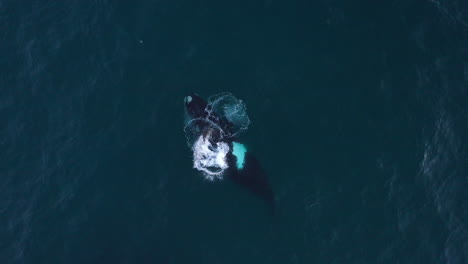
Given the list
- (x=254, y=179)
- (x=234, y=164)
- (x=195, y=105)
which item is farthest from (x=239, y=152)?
(x=195, y=105)

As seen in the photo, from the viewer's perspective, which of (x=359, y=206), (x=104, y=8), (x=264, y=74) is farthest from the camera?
(x=104, y=8)

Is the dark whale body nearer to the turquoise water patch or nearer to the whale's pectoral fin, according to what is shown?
the whale's pectoral fin

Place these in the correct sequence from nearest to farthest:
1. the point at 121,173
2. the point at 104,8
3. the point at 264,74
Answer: the point at 121,173 → the point at 264,74 → the point at 104,8

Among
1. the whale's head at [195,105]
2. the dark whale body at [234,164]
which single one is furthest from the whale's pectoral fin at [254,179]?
the whale's head at [195,105]

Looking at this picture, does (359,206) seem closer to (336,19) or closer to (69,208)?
(336,19)

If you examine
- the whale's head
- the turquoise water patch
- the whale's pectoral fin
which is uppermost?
the whale's head

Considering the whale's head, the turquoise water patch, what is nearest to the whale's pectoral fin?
the turquoise water patch

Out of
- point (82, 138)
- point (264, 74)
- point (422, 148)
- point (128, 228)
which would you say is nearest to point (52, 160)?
point (82, 138)
